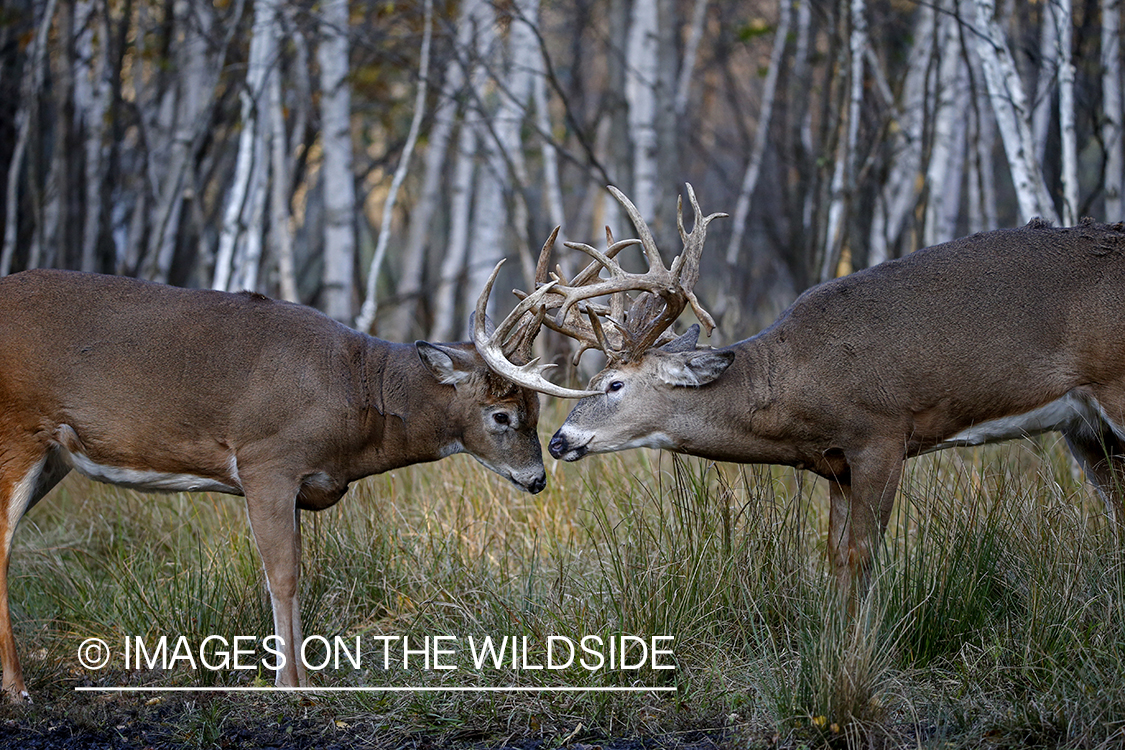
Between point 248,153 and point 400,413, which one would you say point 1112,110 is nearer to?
point 400,413

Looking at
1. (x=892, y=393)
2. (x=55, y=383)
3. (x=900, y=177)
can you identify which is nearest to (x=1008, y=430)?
(x=892, y=393)

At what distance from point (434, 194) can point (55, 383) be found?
32.5ft

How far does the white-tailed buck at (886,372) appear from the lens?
202 inches

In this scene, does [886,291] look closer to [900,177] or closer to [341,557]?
[341,557]

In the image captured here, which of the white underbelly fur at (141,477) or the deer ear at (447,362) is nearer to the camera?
the white underbelly fur at (141,477)

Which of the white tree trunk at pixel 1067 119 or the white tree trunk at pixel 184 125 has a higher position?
the white tree trunk at pixel 184 125

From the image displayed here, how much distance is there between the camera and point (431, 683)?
513cm

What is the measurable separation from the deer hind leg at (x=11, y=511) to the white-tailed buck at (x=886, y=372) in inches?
93.6

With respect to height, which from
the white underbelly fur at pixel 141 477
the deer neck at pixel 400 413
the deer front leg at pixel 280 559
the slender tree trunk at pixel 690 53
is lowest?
the deer front leg at pixel 280 559

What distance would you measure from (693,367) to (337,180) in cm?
569

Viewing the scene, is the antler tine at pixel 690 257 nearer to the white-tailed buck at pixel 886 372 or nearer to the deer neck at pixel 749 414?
the white-tailed buck at pixel 886 372

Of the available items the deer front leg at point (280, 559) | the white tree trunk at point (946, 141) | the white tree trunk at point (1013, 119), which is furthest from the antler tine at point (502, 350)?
the white tree trunk at point (946, 141)

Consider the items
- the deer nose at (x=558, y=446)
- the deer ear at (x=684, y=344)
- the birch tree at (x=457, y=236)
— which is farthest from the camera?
the birch tree at (x=457, y=236)

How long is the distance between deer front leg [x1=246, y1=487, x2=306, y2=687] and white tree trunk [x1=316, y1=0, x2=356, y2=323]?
4.93 m
